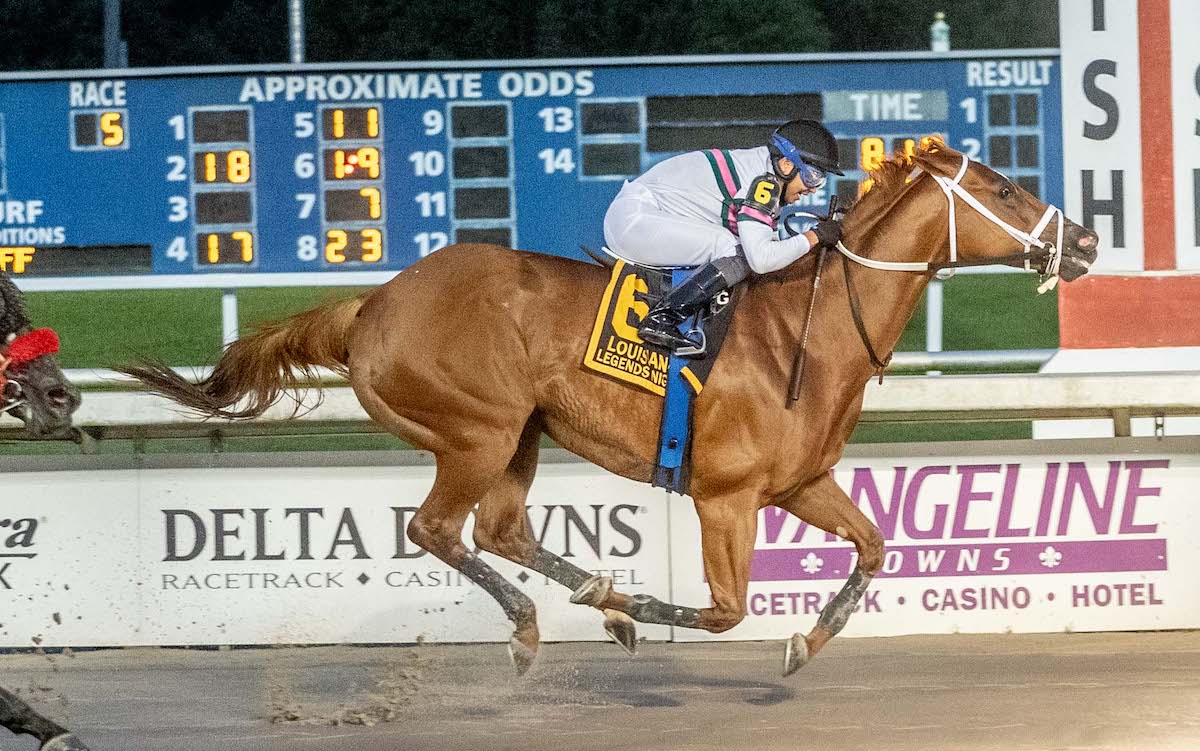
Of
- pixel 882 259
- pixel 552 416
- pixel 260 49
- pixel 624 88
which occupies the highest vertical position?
pixel 260 49

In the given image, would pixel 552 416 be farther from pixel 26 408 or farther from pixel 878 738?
pixel 26 408

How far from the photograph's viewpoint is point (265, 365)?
5348 millimetres

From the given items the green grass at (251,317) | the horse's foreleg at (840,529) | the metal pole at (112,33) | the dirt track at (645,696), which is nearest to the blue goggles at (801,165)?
the horse's foreleg at (840,529)

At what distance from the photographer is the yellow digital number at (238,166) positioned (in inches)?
363

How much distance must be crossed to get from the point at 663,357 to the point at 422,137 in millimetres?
4558

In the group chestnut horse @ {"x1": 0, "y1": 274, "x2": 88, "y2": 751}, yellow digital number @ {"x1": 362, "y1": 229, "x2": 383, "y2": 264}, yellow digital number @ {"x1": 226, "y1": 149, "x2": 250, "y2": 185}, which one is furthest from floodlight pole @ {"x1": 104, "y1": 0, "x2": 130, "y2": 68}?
chestnut horse @ {"x1": 0, "y1": 274, "x2": 88, "y2": 751}

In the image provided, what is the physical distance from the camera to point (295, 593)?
6.57 meters

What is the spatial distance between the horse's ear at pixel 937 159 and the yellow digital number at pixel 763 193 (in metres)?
0.50

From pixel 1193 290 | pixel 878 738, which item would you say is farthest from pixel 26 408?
pixel 1193 290

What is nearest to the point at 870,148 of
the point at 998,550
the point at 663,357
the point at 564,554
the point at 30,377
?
the point at 998,550

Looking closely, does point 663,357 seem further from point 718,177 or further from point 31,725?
point 31,725

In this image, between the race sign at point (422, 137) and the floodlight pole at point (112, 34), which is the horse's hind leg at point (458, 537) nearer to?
the race sign at point (422, 137)

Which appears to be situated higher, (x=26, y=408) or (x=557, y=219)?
(x=557, y=219)

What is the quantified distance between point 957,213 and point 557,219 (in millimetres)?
4489
